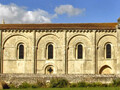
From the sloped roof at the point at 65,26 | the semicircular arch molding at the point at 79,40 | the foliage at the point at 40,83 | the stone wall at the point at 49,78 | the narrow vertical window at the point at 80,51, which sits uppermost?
the sloped roof at the point at 65,26

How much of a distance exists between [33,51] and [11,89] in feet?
39.6

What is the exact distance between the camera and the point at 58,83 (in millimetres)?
26547

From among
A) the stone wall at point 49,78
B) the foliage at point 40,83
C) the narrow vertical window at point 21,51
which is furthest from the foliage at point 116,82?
the narrow vertical window at point 21,51

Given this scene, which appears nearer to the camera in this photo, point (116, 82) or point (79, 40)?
point (116, 82)

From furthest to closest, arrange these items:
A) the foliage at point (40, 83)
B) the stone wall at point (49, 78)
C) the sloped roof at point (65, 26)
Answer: the sloped roof at point (65, 26) → the stone wall at point (49, 78) → the foliage at point (40, 83)

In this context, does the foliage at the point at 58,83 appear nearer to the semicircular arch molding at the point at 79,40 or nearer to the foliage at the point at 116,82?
the foliage at the point at 116,82

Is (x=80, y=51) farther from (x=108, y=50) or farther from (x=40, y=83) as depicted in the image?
(x=40, y=83)

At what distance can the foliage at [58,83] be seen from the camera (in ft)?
86.6

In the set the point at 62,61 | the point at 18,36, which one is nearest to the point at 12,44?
the point at 18,36

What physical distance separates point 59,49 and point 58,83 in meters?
10.3

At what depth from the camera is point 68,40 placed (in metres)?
36.0

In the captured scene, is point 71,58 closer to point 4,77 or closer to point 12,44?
point 12,44

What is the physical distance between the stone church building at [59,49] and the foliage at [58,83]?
8.49 meters

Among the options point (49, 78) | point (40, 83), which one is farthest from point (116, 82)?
point (40, 83)
